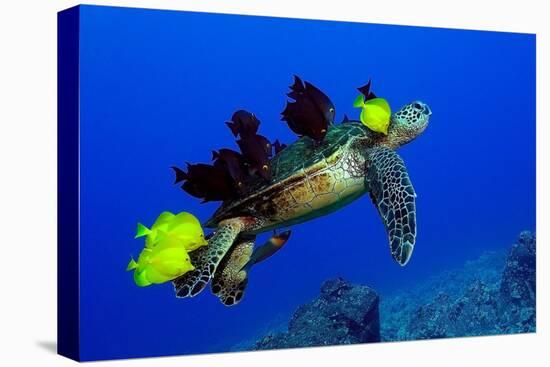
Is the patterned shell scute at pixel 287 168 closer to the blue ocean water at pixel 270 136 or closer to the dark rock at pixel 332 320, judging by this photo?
the blue ocean water at pixel 270 136

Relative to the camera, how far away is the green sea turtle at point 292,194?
6.22m

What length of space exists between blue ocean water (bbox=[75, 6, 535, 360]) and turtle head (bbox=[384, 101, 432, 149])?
0.14 m

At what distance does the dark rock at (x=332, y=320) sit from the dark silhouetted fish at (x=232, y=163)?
3.47 feet

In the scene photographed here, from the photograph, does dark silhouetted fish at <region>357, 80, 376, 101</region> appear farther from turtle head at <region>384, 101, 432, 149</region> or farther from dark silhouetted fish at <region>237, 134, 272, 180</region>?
dark silhouetted fish at <region>237, 134, 272, 180</region>

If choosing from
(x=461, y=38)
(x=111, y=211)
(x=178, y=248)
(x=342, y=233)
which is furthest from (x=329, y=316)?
(x=461, y=38)

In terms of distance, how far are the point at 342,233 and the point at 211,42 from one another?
1603mm

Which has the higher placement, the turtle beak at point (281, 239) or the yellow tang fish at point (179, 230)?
the yellow tang fish at point (179, 230)

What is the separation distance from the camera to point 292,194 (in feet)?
21.0

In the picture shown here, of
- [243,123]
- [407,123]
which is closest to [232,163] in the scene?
[243,123]

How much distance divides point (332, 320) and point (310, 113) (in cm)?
150

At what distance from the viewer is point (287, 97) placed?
260 inches

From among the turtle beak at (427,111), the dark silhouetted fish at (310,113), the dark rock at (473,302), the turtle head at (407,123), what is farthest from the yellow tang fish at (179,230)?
the turtle beak at (427,111)

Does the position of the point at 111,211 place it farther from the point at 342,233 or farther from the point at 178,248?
the point at 342,233

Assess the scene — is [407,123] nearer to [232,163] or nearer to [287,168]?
[287,168]
